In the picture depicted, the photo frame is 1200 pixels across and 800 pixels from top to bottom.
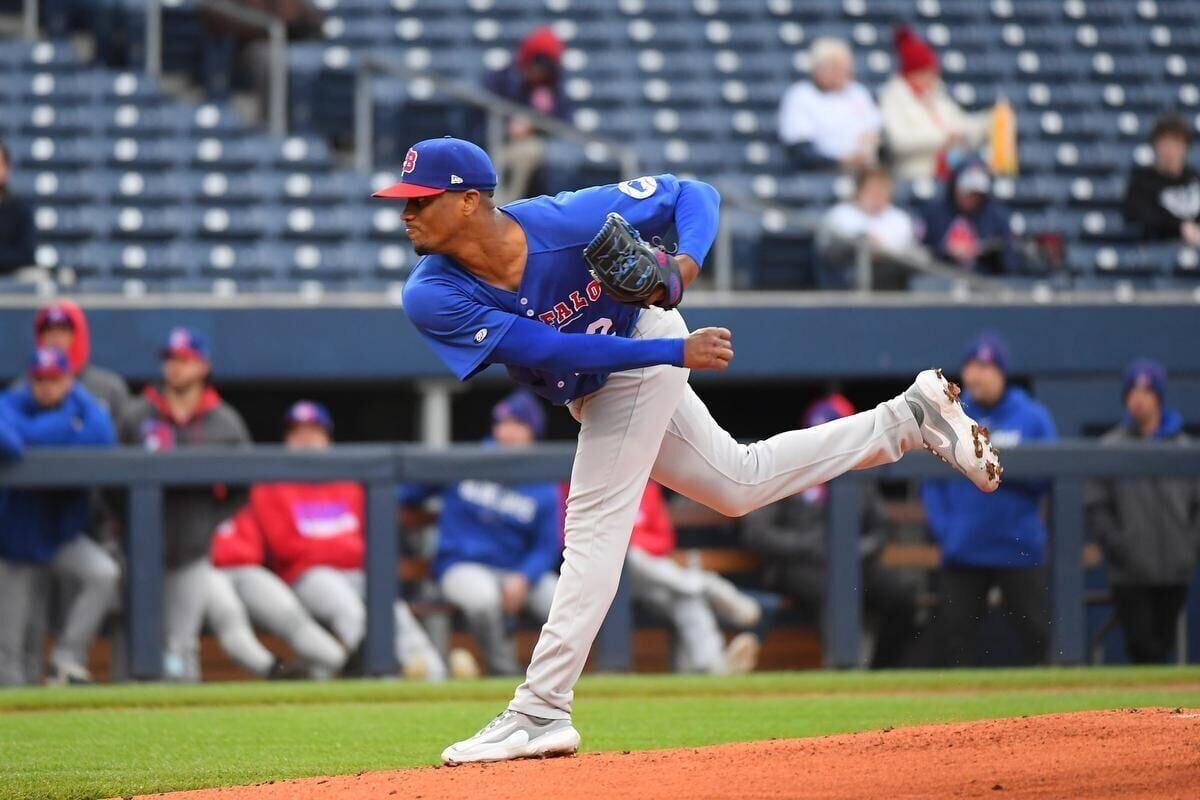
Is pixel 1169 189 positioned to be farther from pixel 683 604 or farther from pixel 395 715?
pixel 395 715

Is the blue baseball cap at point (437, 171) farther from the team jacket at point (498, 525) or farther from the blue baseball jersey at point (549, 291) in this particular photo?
the team jacket at point (498, 525)

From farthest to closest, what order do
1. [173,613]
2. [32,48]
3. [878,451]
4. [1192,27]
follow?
1. [1192,27]
2. [32,48]
3. [173,613]
4. [878,451]

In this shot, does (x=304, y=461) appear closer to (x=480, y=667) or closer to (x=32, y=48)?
(x=480, y=667)

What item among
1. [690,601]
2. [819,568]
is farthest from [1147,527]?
[690,601]

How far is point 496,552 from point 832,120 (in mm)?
4682

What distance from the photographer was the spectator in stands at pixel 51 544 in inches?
304

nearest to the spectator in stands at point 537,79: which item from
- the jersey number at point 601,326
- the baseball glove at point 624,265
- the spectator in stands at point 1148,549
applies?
the spectator in stands at point 1148,549

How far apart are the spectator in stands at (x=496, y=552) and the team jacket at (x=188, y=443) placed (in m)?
0.79

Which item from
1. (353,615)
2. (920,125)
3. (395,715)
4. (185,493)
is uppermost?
(920,125)

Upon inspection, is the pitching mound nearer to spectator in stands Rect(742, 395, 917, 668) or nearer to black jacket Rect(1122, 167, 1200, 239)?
spectator in stands Rect(742, 395, 917, 668)

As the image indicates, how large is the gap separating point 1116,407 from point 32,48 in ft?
22.3

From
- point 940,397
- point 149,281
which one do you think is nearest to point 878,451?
point 940,397

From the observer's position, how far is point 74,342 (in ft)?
26.9

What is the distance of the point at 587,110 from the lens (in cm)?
1234
